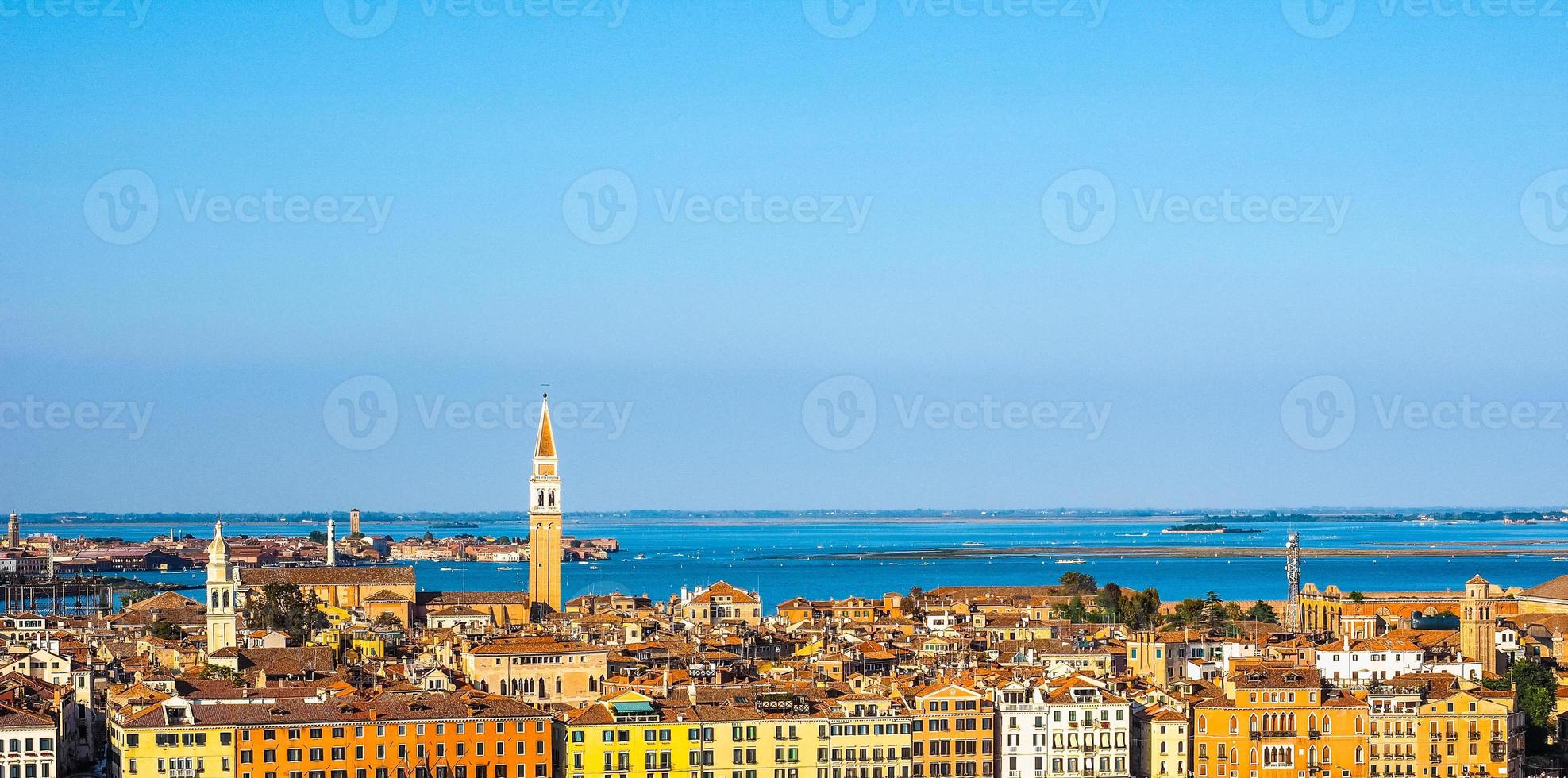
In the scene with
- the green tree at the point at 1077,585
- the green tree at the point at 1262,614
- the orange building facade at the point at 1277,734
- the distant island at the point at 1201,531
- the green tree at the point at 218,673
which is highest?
the distant island at the point at 1201,531

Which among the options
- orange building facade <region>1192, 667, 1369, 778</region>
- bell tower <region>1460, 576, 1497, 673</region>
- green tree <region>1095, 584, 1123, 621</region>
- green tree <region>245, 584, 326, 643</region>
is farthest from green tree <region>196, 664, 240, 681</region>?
green tree <region>1095, 584, 1123, 621</region>

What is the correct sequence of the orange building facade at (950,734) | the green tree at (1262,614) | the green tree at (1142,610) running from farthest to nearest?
the green tree at (1262,614) → the green tree at (1142,610) → the orange building facade at (950,734)

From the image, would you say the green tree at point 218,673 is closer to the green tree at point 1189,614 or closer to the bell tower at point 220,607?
the bell tower at point 220,607

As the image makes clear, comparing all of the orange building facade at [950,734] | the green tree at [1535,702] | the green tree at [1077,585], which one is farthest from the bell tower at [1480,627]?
the green tree at [1077,585]

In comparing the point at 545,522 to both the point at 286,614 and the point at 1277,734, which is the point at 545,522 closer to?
the point at 286,614

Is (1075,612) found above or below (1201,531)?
below

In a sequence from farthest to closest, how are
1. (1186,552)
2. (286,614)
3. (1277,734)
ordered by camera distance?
1. (1186,552)
2. (286,614)
3. (1277,734)

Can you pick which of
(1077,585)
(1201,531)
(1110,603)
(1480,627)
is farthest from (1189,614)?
(1201,531)

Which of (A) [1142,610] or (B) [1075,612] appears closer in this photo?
(A) [1142,610]
